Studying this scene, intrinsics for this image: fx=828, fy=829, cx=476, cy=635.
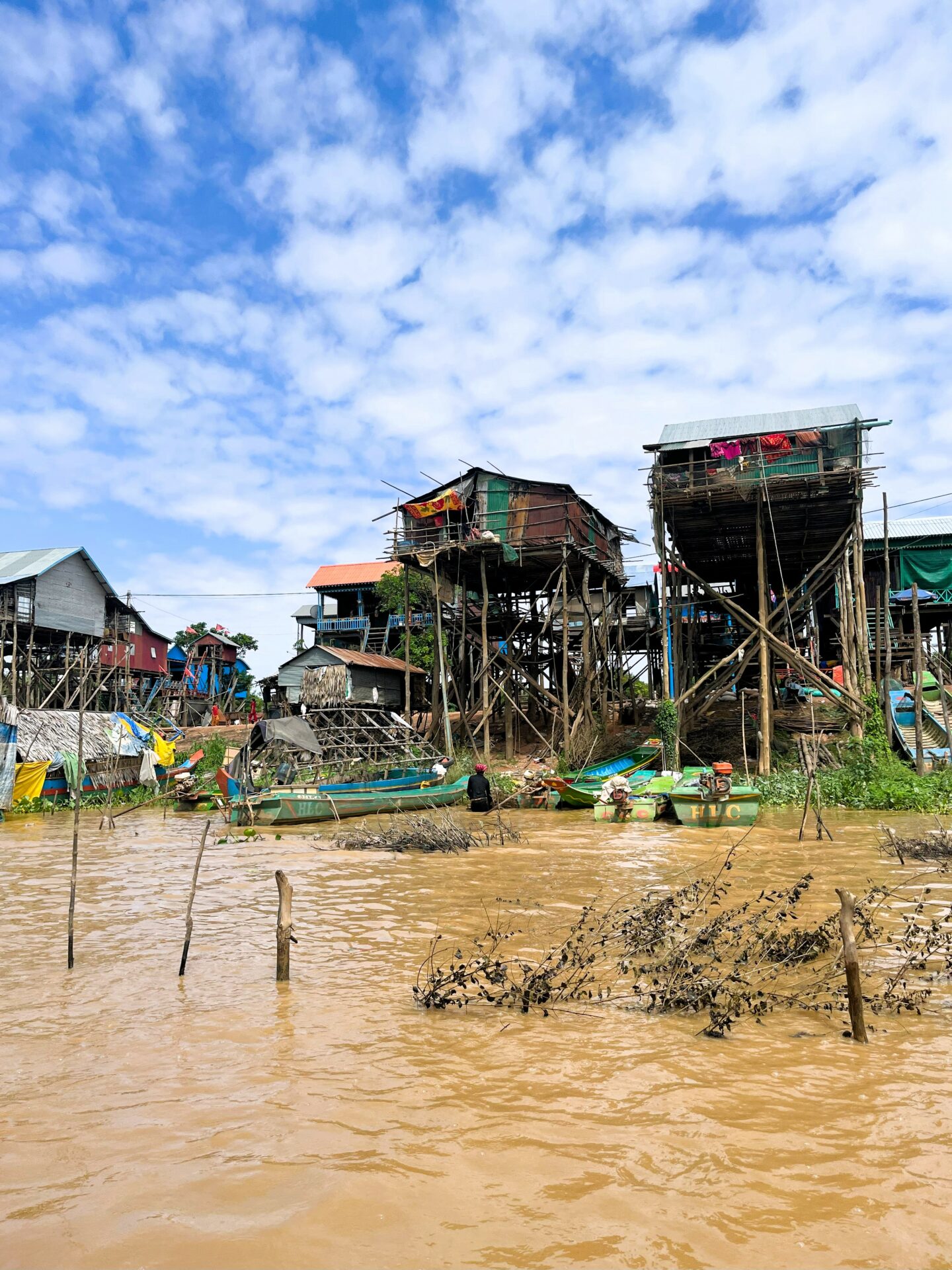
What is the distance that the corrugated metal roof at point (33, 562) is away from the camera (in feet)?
97.4

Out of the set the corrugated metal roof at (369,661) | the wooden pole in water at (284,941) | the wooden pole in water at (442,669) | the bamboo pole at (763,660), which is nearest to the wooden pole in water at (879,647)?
the bamboo pole at (763,660)

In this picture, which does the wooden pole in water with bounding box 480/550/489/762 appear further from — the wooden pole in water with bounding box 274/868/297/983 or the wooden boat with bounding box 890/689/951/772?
the wooden pole in water with bounding box 274/868/297/983

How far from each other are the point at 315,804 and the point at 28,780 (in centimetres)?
799

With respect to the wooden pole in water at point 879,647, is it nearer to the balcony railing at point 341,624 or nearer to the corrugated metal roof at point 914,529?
the corrugated metal roof at point 914,529

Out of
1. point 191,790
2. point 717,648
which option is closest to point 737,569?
point 717,648

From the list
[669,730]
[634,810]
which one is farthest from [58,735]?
[669,730]

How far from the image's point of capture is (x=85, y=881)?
1105cm

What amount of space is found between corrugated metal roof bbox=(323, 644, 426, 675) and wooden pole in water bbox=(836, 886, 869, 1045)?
2607cm

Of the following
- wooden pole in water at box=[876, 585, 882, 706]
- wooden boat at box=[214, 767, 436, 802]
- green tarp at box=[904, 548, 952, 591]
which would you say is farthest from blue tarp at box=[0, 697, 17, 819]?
green tarp at box=[904, 548, 952, 591]

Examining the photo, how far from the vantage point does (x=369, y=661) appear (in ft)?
103

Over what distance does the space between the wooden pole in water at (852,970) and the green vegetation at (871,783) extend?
1225cm

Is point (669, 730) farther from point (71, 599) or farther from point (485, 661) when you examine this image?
point (71, 599)

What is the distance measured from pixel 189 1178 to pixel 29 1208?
2.08ft

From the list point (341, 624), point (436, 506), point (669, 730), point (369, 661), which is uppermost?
point (436, 506)
